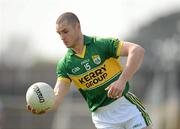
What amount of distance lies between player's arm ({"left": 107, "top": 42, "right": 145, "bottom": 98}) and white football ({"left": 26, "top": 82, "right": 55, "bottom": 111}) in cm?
111

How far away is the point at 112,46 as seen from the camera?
35.7 ft

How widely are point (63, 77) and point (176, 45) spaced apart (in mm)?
22264

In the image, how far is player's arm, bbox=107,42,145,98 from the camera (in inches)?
396

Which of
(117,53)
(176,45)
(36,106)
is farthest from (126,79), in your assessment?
(176,45)

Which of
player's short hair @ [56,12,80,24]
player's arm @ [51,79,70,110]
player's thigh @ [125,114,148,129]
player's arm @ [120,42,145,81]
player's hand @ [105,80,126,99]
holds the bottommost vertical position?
player's thigh @ [125,114,148,129]

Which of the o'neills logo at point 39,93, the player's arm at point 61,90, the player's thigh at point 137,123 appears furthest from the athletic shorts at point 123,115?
the o'neills logo at point 39,93

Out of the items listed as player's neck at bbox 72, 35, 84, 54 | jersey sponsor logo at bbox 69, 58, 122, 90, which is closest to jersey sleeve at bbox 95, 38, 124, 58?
jersey sponsor logo at bbox 69, 58, 122, 90

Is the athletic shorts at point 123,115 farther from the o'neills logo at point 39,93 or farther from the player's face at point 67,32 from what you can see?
the player's face at point 67,32

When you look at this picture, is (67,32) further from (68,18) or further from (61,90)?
(61,90)

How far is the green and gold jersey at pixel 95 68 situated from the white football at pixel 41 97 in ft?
1.31

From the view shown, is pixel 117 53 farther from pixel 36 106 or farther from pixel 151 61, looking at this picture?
pixel 151 61

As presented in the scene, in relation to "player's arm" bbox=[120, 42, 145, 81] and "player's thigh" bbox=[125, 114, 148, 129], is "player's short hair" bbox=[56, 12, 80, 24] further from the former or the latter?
"player's thigh" bbox=[125, 114, 148, 129]

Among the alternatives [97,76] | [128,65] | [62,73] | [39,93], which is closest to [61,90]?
[62,73]

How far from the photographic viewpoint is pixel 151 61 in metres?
37.3
